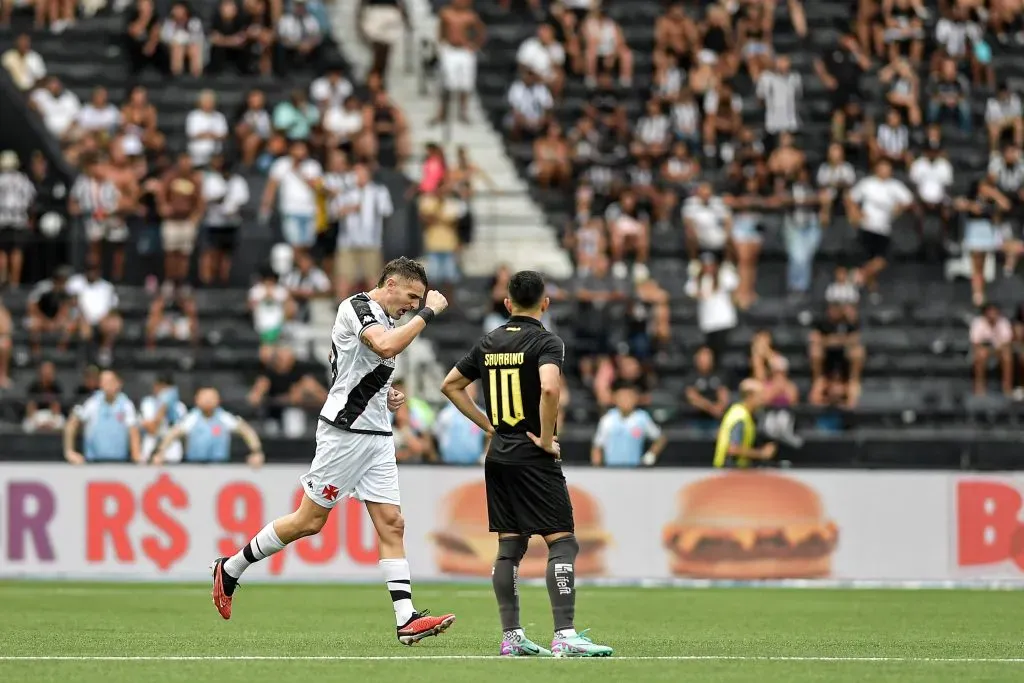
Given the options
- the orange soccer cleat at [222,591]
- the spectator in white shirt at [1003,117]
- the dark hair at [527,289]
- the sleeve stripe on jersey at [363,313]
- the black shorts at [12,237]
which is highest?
the spectator in white shirt at [1003,117]

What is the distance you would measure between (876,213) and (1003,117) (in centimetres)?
311

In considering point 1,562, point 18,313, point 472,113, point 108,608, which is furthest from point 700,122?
point 108,608

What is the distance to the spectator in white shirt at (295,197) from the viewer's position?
25828 millimetres

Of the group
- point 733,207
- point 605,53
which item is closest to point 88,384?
point 733,207

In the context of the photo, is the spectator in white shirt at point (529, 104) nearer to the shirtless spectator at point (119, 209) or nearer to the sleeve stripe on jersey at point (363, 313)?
the shirtless spectator at point (119, 209)

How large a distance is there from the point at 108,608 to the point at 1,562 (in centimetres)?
470

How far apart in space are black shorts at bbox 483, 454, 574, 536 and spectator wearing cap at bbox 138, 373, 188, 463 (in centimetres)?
1028

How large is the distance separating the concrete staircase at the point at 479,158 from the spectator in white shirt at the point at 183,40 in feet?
7.57

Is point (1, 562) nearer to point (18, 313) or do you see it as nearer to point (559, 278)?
point (18, 313)

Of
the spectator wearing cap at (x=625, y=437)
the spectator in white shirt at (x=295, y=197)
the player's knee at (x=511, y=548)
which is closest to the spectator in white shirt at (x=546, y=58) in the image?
the spectator in white shirt at (x=295, y=197)

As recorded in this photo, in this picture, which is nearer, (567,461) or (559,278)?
(567,461)

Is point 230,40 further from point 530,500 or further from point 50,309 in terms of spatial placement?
point 530,500

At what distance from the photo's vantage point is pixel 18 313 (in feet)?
83.5

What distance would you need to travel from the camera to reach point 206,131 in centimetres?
2711
